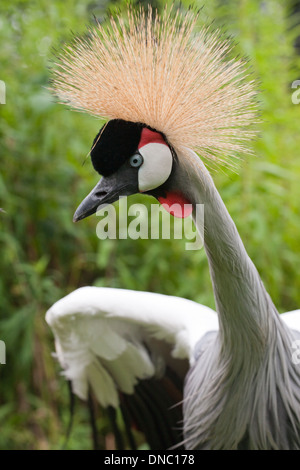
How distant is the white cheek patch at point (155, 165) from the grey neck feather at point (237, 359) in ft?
0.07

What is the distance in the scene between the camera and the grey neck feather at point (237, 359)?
785 mm

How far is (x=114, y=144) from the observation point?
2.48 ft

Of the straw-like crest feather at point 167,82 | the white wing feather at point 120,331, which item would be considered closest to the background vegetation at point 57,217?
the white wing feather at point 120,331

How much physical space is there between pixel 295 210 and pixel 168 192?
84 cm

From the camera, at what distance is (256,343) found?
86 centimetres

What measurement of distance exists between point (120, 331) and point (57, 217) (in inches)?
23.2

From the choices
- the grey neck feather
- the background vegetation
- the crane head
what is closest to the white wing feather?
the grey neck feather

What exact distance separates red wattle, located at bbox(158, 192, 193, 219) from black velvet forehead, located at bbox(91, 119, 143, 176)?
9 cm

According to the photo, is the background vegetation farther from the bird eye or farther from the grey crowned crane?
the bird eye

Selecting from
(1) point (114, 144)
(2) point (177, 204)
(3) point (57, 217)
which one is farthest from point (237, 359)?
(3) point (57, 217)

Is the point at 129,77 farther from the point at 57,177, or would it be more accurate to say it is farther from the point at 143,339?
the point at 57,177

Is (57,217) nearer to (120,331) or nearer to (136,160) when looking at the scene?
(120,331)

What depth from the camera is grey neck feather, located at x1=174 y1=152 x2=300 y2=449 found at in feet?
2.57
